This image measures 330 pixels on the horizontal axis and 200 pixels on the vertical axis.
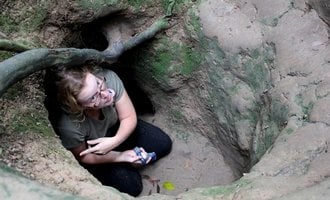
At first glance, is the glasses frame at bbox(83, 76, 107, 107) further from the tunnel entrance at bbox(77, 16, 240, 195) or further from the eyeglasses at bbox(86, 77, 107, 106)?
the tunnel entrance at bbox(77, 16, 240, 195)

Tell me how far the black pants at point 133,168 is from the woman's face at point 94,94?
1.16 feet

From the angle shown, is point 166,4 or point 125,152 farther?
point 166,4

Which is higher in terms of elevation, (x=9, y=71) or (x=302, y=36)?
(x=9, y=71)

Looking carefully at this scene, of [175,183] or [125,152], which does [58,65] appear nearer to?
[125,152]

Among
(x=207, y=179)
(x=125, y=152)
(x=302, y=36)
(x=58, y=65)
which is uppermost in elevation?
(x=58, y=65)

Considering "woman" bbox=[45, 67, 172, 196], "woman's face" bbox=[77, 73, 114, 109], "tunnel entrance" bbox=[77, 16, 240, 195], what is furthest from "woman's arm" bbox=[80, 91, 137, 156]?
"tunnel entrance" bbox=[77, 16, 240, 195]

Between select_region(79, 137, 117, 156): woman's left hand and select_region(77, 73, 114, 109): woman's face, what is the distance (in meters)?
0.16

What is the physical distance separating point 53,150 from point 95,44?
2.81 ft

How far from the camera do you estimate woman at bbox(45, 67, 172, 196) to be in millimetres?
1814

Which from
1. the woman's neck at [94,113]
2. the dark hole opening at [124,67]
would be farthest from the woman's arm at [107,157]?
the dark hole opening at [124,67]

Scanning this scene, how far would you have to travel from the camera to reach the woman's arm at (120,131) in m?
1.97

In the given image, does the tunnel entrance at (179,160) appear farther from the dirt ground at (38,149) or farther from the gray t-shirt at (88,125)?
the gray t-shirt at (88,125)

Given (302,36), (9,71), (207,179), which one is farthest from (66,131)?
(302,36)

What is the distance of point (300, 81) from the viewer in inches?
74.8
